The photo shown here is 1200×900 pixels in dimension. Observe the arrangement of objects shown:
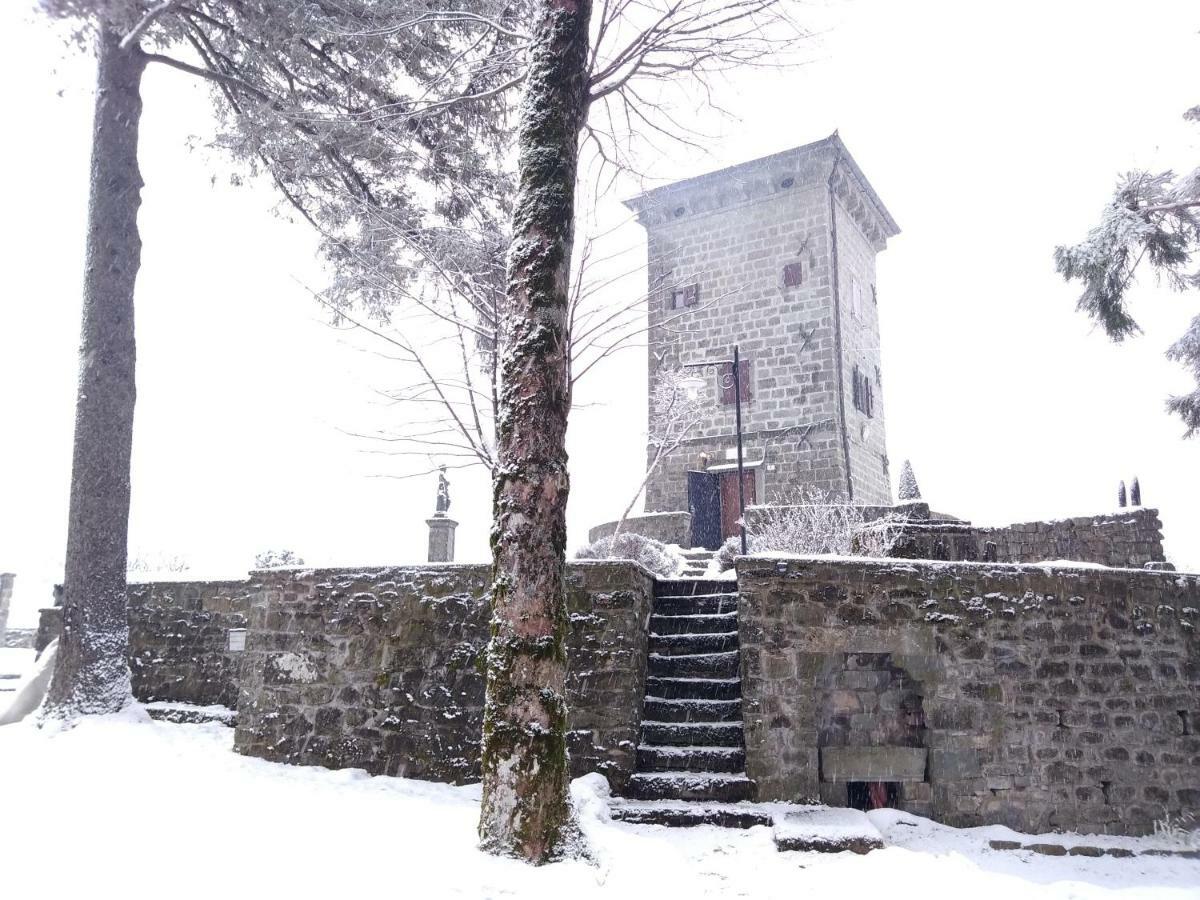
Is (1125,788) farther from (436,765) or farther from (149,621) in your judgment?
(149,621)

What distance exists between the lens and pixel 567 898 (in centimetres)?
348

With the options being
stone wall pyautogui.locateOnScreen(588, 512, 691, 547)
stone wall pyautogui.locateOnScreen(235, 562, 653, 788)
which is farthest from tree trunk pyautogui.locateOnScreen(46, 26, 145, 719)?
stone wall pyautogui.locateOnScreen(588, 512, 691, 547)

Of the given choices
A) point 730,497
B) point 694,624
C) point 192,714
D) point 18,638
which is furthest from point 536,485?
point 18,638

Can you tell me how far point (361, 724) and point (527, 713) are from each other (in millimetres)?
3136

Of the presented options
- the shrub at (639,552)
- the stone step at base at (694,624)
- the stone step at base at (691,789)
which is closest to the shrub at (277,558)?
the shrub at (639,552)

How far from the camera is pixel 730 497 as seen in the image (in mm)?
17609

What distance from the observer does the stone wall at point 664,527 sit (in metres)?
15.7

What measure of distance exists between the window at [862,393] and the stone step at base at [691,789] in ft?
46.1

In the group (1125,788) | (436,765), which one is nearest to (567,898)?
(436,765)

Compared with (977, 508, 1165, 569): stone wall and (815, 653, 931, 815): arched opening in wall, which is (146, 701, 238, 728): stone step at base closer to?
(815, 653, 931, 815): arched opening in wall

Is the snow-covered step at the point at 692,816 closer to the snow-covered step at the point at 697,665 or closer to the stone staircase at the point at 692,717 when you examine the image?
the stone staircase at the point at 692,717

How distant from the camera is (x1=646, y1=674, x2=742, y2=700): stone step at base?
6.40 metres

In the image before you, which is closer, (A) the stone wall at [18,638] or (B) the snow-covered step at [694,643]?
(B) the snow-covered step at [694,643]

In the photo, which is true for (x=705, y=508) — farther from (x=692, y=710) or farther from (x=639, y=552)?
(x=692, y=710)
